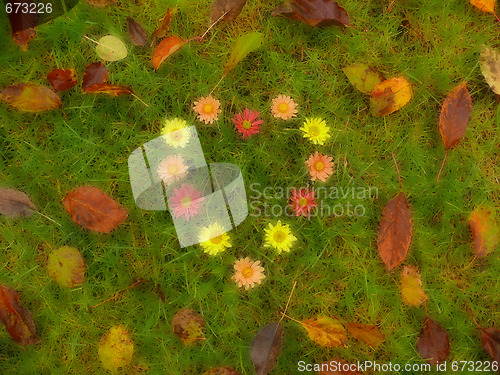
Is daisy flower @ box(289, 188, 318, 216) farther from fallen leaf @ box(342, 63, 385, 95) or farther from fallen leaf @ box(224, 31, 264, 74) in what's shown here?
fallen leaf @ box(224, 31, 264, 74)

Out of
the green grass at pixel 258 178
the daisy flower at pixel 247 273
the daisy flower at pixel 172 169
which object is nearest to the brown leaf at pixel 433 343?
the green grass at pixel 258 178

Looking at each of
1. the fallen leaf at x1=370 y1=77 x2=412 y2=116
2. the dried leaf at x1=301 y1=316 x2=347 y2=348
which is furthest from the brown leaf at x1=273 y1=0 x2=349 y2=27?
the dried leaf at x1=301 y1=316 x2=347 y2=348

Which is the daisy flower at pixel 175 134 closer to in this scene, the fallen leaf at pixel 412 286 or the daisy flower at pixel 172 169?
the daisy flower at pixel 172 169

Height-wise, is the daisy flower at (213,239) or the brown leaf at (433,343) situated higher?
the daisy flower at (213,239)

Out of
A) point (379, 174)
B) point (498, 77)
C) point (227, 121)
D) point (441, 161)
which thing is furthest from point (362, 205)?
point (498, 77)

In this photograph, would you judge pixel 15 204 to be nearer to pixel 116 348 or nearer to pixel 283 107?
pixel 116 348

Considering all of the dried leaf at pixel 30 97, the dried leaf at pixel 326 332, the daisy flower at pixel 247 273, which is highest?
the dried leaf at pixel 30 97
